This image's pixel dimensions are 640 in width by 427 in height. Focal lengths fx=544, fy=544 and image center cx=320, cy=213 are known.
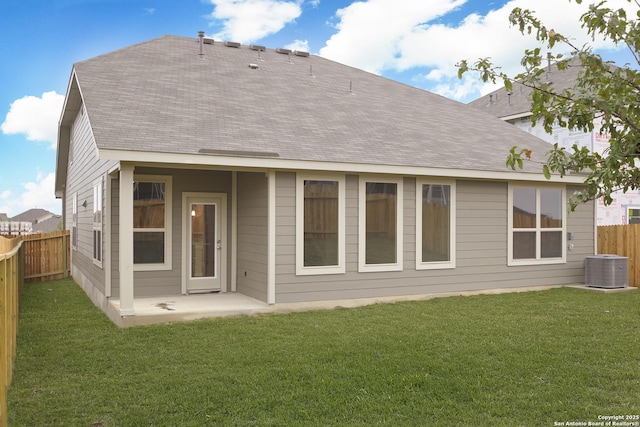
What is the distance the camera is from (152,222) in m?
10.5

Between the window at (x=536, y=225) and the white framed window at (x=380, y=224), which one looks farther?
the window at (x=536, y=225)

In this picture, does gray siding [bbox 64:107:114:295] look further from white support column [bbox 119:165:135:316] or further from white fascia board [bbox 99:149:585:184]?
white fascia board [bbox 99:149:585:184]

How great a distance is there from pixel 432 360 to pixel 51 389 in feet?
13.1

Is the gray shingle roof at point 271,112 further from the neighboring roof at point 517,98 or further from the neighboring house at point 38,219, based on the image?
the neighboring house at point 38,219

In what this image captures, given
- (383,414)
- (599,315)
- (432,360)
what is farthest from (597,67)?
(599,315)

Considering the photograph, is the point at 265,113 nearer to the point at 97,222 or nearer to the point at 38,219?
the point at 97,222

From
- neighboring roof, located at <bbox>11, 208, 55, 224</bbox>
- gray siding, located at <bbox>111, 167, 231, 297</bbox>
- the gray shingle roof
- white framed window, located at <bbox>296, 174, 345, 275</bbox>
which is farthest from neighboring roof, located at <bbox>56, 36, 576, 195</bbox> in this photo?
neighboring roof, located at <bbox>11, 208, 55, 224</bbox>

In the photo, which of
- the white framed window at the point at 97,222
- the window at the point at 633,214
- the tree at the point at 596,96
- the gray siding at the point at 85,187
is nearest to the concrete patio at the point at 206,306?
the gray siding at the point at 85,187

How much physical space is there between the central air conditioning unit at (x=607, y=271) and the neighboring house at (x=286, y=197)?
43 cm

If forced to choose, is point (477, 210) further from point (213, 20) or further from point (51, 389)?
point (213, 20)

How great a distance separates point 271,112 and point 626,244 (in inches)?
359

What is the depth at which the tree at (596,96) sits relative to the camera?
3.27 meters

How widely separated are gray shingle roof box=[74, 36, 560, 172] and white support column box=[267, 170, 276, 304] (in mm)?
534

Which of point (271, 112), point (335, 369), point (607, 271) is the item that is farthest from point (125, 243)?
point (607, 271)
